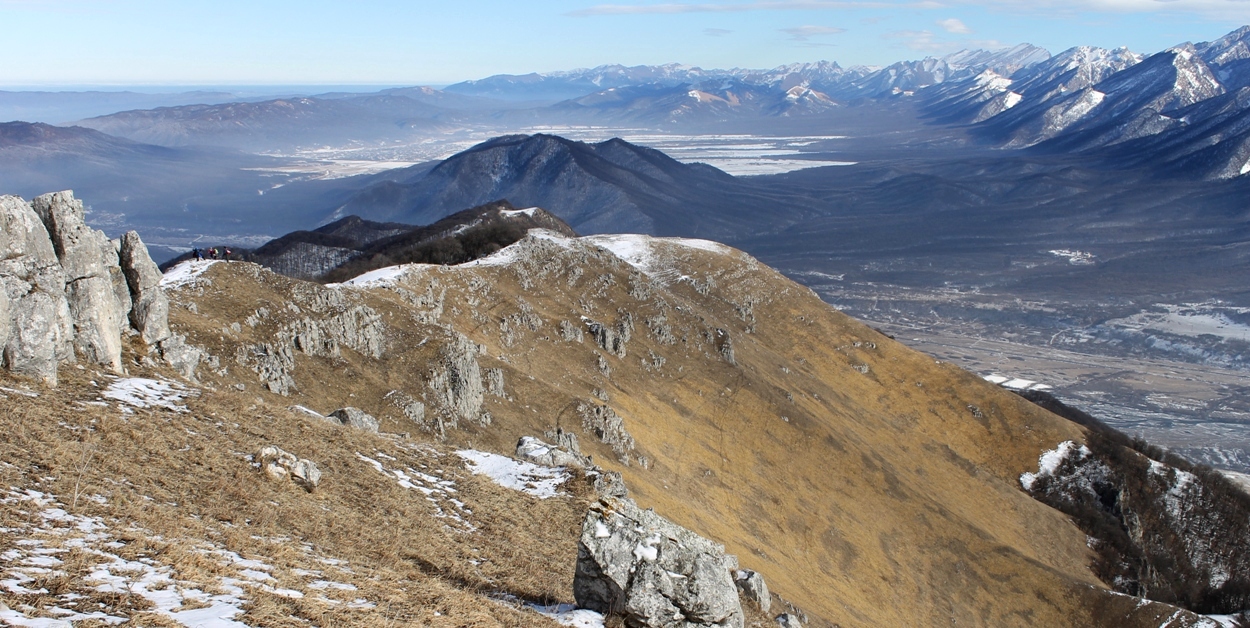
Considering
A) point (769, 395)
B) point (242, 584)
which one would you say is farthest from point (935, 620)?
point (242, 584)

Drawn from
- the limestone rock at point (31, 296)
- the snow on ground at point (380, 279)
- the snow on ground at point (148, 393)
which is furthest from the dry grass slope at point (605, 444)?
the snow on ground at point (380, 279)

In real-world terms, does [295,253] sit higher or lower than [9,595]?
lower

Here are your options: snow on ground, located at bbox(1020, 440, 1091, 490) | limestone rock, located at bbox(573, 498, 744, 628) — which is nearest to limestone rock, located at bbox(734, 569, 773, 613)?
limestone rock, located at bbox(573, 498, 744, 628)

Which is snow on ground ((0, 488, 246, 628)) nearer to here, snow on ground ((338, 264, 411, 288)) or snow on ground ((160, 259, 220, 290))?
snow on ground ((160, 259, 220, 290))

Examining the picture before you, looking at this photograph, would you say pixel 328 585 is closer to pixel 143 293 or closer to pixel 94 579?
pixel 94 579

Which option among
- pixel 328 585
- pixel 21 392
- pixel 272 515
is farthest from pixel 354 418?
pixel 328 585

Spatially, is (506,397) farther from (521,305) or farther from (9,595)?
(9,595)

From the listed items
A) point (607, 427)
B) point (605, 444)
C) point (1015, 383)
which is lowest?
point (1015, 383)
